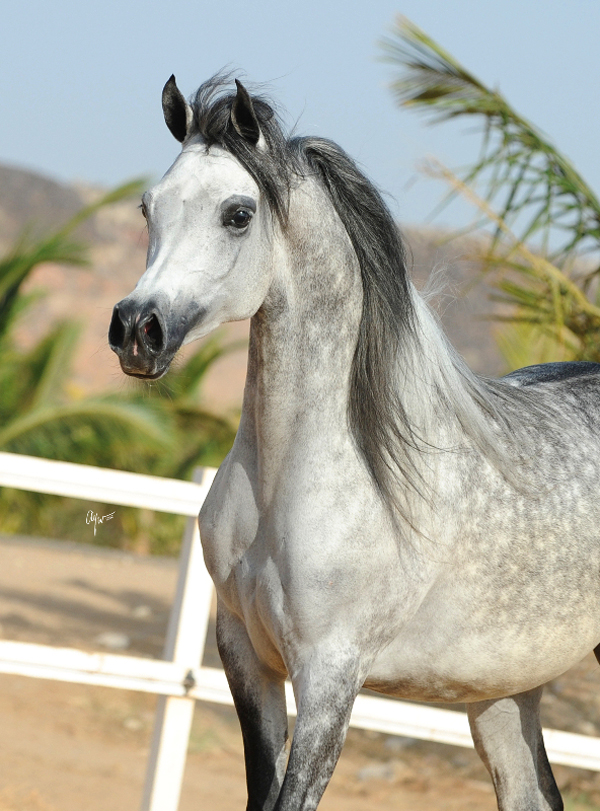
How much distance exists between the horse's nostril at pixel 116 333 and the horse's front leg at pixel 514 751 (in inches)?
63.2

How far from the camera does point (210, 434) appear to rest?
35.6 feet

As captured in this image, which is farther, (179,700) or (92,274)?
(92,274)

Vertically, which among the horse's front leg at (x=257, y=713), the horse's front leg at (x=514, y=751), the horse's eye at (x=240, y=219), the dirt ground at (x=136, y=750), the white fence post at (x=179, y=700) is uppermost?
the horse's eye at (x=240, y=219)

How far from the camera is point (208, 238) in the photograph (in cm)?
185

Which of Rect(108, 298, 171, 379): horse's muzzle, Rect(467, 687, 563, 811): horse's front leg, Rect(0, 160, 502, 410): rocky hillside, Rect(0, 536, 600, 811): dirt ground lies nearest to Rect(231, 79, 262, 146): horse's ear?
Rect(108, 298, 171, 379): horse's muzzle

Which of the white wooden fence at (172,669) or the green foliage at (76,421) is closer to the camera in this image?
the white wooden fence at (172,669)

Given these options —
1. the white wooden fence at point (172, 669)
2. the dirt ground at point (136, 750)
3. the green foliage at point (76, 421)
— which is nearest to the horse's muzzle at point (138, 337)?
the white wooden fence at point (172, 669)

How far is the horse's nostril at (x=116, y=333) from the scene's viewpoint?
68.7 inches

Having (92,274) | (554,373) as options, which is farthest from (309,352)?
(92,274)

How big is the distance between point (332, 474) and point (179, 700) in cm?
179

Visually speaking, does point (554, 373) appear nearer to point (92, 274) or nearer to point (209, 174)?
point (209, 174)

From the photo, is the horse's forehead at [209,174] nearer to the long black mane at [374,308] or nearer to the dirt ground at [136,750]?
the long black mane at [374,308]

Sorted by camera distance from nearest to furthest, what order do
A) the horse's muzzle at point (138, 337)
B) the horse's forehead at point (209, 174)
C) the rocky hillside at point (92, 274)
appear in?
the horse's muzzle at point (138, 337), the horse's forehead at point (209, 174), the rocky hillside at point (92, 274)

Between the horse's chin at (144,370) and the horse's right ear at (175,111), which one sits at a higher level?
the horse's right ear at (175,111)
